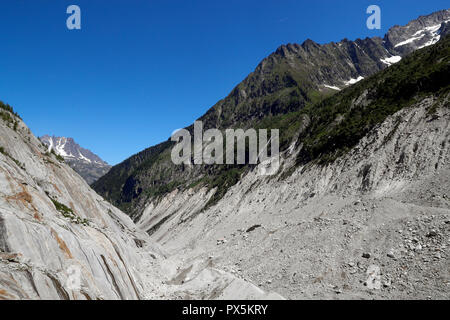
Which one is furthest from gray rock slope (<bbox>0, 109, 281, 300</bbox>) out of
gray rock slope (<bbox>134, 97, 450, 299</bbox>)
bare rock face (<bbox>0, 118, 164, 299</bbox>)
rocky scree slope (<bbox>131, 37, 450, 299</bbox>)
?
gray rock slope (<bbox>134, 97, 450, 299</bbox>)

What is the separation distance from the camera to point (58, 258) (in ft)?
49.8

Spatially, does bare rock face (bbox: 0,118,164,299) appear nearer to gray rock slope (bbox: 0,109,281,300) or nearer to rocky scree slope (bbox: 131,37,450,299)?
gray rock slope (bbox: 0,109,281,300)

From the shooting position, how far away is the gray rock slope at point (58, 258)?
41.9 ft

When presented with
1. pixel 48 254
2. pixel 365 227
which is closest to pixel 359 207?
pixel 365 227

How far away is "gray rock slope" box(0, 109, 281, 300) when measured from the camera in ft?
41.9

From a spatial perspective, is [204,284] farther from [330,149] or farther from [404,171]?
[330,149]

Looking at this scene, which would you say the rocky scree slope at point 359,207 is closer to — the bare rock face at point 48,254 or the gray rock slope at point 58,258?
the gray rock slope at point 58,258

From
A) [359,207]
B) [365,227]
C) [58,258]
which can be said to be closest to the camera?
[58,258]

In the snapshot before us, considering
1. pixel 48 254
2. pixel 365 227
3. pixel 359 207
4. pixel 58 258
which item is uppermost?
pixel 48 254

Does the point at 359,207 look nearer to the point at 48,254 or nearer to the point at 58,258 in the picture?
the point at 58,258

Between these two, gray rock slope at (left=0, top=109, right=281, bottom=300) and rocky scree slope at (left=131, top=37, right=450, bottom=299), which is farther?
rocky scree slope at (left=131, top=37, right=450, bottom=299)

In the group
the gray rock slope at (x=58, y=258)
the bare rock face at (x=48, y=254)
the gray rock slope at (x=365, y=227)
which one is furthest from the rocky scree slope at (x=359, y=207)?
the bare rock face at (x=48, y=254)
